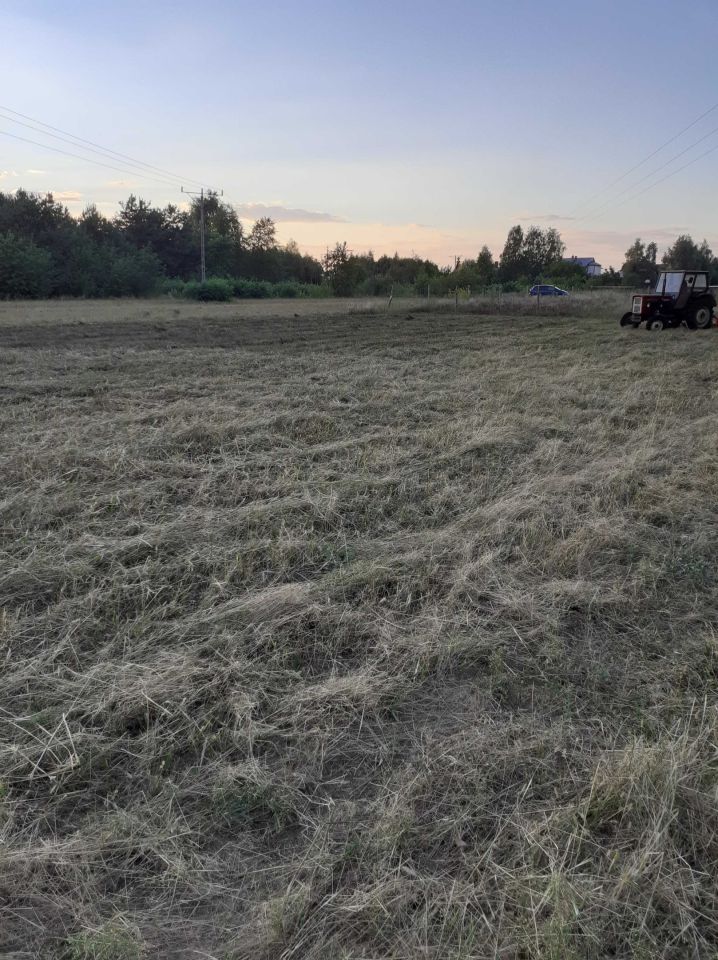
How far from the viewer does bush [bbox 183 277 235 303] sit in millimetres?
42250

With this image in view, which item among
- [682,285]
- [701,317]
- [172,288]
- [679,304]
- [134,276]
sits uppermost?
[134,276]

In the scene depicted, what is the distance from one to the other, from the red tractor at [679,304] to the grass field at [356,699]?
13476 millimetres

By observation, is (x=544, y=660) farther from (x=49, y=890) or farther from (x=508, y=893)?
(x=49, y=890)

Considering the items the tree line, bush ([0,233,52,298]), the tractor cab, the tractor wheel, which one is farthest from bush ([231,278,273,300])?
the tractor wheel

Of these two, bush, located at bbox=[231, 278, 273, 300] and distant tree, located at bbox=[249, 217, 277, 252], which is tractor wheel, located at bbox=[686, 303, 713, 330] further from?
distant tree, located at bbox=[249, 217, 277, 252]

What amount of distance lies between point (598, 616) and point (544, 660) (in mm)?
529

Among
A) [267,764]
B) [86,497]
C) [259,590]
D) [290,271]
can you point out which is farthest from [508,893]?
[290,271]

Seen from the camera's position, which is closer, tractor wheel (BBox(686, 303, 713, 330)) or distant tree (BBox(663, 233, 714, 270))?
tractor wheel (BBox(686, 303, 713, 330))

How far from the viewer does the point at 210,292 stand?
42.4 metres

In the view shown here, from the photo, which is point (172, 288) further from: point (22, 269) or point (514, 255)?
point (514, 255)

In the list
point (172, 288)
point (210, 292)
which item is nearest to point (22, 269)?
point (210, 292)

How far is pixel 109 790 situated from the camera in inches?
83.2

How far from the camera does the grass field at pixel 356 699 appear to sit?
1.68 metres

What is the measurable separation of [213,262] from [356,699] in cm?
6707
